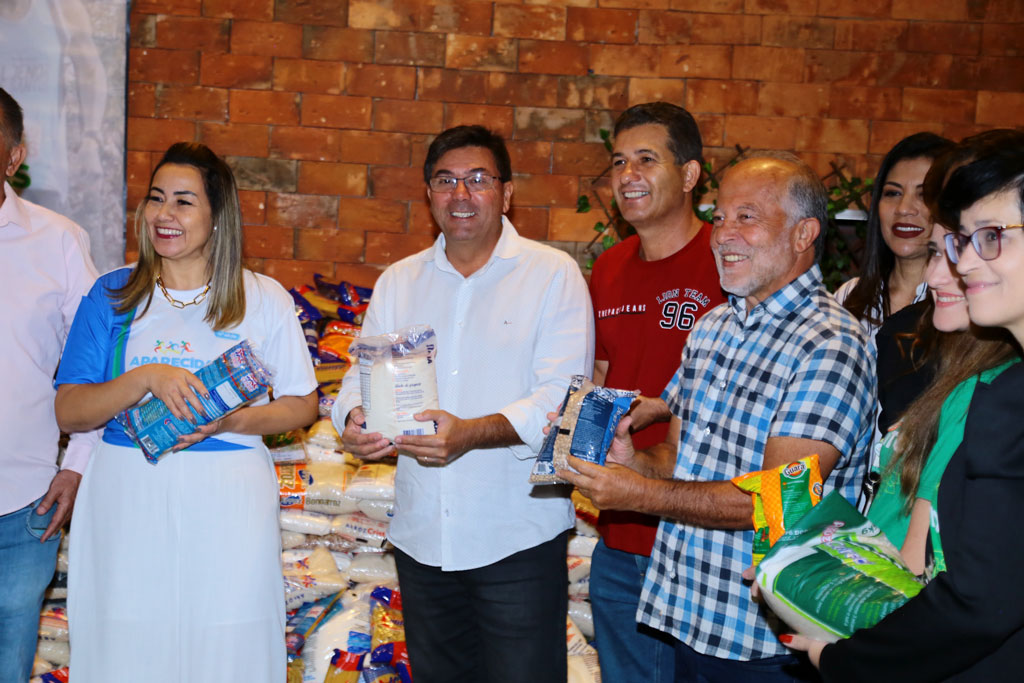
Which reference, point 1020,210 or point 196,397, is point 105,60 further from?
point 1020,210

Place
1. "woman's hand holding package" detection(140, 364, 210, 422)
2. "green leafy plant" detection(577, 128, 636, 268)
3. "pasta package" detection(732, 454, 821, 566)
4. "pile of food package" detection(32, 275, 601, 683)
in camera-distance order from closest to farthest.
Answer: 1. "pasta package" detection(732, 454, 821, 566)
2. "woman's hand holding package" detection(140, 364, 210, 422)
3. "pile of food package" detection(32, 275, 601, 683)
4. "green leafy plant" detection(577, 128, 636, 268)

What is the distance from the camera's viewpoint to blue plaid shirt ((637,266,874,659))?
67.3 inches

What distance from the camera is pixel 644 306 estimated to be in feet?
7.93

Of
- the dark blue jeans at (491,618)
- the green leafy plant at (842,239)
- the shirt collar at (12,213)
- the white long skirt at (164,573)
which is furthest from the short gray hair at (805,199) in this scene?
the shirt collar at (12,213)

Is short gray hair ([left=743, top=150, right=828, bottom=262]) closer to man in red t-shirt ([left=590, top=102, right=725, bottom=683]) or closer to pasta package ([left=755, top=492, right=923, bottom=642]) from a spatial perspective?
man in red t-shirt ([left=590, top=102, right=725, bottom=683])

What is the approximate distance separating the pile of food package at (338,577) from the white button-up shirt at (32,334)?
0.89 meters

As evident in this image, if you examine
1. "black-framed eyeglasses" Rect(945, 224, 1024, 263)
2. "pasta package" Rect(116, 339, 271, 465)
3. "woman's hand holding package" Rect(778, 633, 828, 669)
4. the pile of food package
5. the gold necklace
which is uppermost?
"black-framed eyeglasses" Rect(945, 224, 1024, 263)

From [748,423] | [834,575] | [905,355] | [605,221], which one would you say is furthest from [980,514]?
[605,221]

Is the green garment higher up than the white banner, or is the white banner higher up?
the white banner

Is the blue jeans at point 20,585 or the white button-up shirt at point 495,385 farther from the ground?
the white button-up shirt at point 495,385

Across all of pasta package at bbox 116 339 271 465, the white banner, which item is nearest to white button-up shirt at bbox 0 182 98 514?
pasta package at bbox 116 339 271 465

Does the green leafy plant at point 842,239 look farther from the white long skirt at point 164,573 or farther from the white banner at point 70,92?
the white banner at point 70,92

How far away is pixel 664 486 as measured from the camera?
175 centimetres

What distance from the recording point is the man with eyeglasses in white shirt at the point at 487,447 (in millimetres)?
2227
